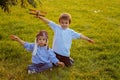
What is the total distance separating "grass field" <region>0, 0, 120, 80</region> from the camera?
641 cm

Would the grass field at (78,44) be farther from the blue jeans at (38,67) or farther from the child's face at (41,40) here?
the child's face at (41,40)

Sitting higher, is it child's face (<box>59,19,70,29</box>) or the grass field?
child's face (<box>59,19,70,29</box>)

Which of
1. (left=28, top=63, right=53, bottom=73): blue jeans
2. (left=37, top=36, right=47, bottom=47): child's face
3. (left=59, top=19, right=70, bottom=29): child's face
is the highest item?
(left=59, top=19, right=70, bottom=29): child's face

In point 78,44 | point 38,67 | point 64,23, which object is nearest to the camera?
point 38,67

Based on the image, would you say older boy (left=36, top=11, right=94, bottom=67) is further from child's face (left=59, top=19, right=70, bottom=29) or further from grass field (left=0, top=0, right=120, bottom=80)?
grass field (left=0, top=0, right=120, bottom=80)

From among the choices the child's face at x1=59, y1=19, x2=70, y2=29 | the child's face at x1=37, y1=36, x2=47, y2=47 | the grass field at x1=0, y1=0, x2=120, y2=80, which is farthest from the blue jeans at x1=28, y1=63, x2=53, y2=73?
the child's face at x1=59, y1=19, x2=70, y2=29

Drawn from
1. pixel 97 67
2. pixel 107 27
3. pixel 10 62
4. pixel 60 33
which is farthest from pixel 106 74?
pixel 107 27

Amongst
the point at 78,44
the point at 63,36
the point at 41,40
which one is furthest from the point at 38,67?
the point at 78,44

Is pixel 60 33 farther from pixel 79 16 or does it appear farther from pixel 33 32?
pixel 79 16

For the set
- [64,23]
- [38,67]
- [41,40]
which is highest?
[64,23]

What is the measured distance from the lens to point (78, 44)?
830cm

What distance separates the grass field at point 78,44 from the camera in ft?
21.0

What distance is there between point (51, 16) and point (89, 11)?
1863mm

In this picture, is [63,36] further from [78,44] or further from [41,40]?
[78,44]
